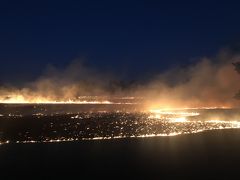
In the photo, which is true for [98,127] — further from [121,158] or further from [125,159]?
[125,159]

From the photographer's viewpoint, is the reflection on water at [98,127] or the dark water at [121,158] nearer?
the dark water at [121,158]

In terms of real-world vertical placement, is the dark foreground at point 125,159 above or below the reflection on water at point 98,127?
below

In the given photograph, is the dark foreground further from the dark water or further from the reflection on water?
the reflection on water

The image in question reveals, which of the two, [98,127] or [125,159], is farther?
[98,127]

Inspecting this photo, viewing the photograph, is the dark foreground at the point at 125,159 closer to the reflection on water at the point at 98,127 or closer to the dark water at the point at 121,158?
the dark water at the point at 121,158

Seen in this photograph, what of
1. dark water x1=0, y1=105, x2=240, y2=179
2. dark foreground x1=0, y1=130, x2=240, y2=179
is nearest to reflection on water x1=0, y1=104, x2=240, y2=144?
dark water x1=0, y1=105, x2=240, y2=179

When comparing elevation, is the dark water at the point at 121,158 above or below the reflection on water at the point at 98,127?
below

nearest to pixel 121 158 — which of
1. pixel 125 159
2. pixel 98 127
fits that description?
pixel 125 159

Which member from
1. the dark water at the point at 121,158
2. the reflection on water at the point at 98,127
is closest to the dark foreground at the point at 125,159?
the dark water at the point at 121,158
